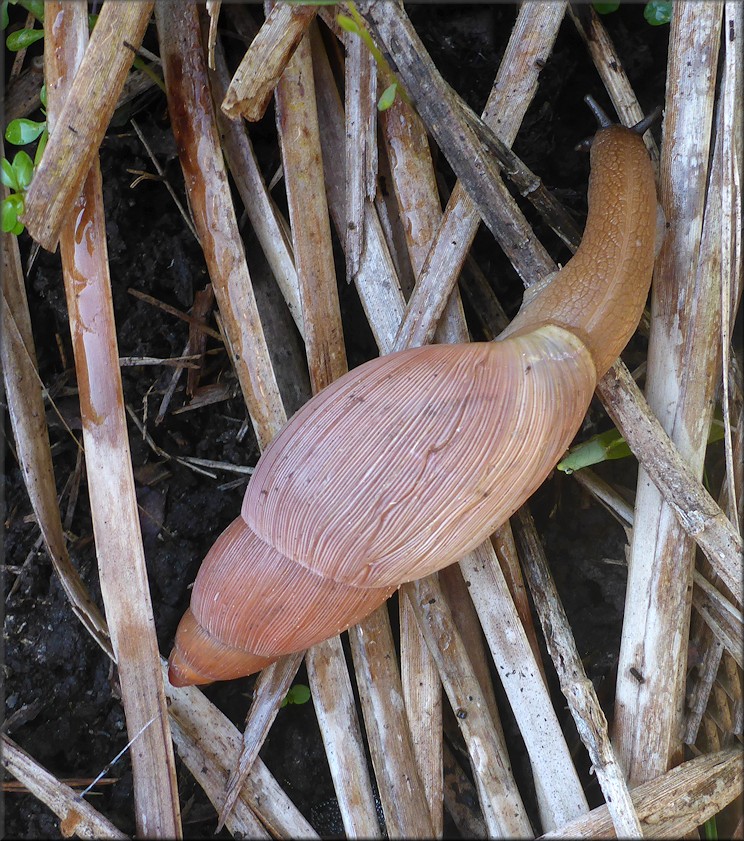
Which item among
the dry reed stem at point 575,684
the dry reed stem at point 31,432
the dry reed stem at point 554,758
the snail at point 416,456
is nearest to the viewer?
the snail at point 416,456

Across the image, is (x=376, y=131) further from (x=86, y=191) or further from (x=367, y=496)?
(x=367, y=496)

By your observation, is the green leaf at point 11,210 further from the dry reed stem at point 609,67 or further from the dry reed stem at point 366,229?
the dry reed stem at point 609,67

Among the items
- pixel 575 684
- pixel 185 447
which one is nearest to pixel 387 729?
pixel 575 684

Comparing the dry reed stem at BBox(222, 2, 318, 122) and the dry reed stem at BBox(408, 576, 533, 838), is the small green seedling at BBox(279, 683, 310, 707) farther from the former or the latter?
the dry reed stem at BBox(222, 2, 318, 122)

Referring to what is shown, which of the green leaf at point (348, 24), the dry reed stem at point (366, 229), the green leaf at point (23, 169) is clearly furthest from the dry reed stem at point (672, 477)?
the green leaf at point (23, 169)

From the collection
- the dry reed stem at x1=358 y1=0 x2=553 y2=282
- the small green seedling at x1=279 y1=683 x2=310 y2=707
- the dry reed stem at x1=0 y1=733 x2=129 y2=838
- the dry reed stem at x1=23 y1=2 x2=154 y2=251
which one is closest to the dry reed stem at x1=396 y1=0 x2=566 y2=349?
the dry reed stem at x1=358 y1=0 x2=553 y2=282

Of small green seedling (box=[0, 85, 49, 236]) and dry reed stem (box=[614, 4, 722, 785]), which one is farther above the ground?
small green seedling (box=[0, 85, 49, 236])

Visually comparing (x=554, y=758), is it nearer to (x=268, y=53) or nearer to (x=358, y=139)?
(x=358, y=139)
